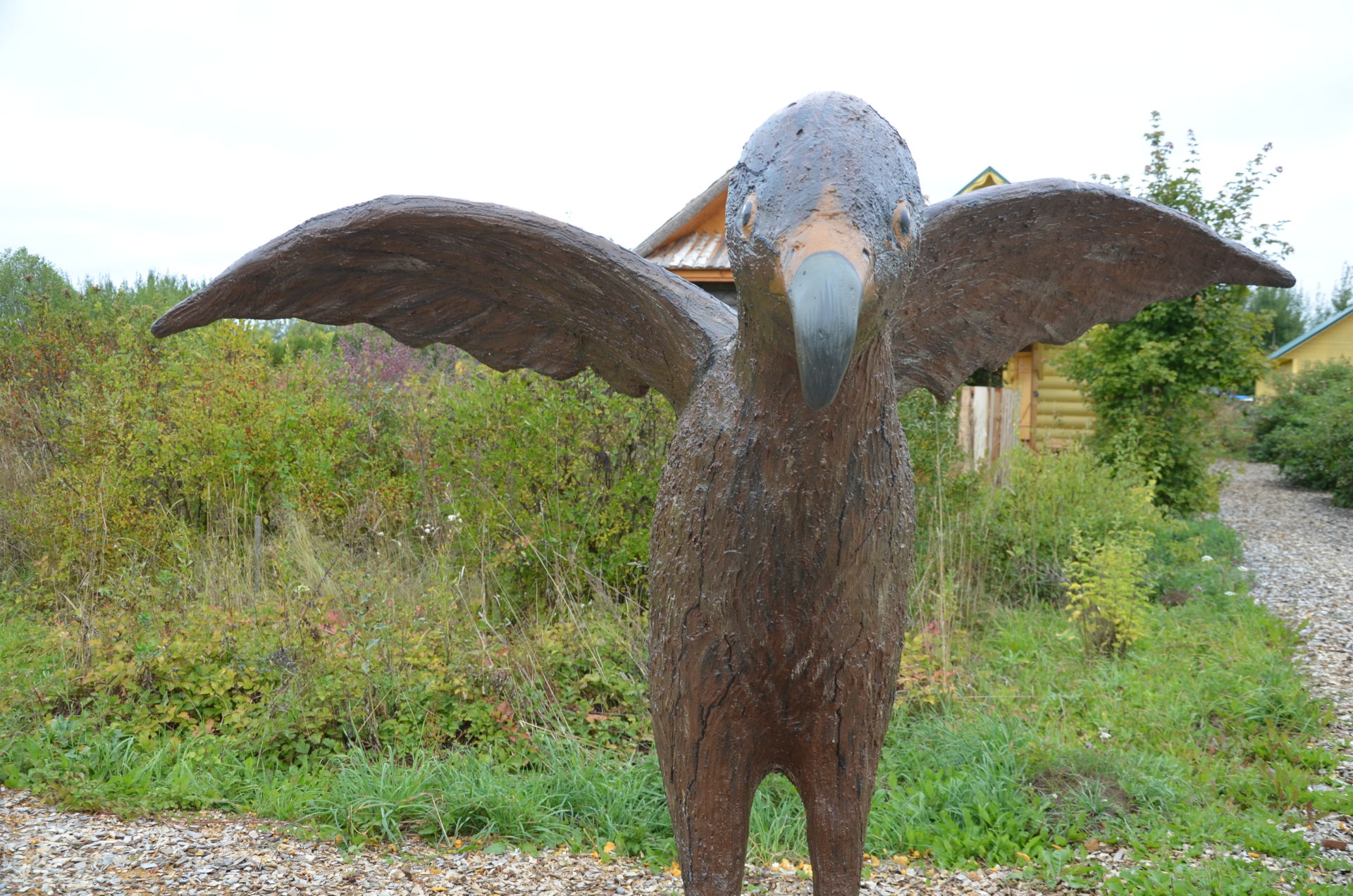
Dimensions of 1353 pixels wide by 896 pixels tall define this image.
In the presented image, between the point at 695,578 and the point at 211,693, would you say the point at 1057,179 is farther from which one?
the point at 211,693

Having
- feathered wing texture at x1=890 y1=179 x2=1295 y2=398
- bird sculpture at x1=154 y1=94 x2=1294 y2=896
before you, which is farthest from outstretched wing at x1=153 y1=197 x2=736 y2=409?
feathered wing texture at x1=890 y1=179 x2=1295 y2=398

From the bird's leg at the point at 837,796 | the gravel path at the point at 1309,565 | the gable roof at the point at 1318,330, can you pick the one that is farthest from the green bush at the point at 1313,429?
the bird's leg at the point at 837,796

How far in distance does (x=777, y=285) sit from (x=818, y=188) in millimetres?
148

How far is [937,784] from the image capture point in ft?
12.3

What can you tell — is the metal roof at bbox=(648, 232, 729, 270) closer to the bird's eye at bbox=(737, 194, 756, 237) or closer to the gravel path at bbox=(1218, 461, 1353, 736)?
the gravel path at bbox=(1218, 461, 1353, 736)

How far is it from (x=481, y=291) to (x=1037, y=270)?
129 cm

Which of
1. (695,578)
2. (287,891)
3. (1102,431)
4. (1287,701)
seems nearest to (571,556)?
(287,891)

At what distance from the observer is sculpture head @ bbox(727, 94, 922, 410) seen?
1.08 m

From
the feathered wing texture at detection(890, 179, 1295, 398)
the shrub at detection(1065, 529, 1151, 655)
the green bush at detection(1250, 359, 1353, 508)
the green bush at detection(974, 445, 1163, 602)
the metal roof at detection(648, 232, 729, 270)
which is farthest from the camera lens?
the green bush at detection(1250, 359, 1353, 508)

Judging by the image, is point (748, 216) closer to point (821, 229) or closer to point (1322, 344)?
point (821, 229)

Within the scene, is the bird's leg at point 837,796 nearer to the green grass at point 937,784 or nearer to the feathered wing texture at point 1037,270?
the feathered wing texture at point 1037,270

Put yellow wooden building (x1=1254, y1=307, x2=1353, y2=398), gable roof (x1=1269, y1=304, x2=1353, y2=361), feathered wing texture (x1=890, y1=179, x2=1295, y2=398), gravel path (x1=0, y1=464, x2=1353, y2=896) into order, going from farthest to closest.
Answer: yellow wooden building (x1=1254, y1=307, x2=1353, y2=398), gable roof (x1=1269, y1=304, x2=1353, y2=361), gravel path (x1=0, y1=464, x2=1353, y2=896), feathered wing texture (x1=890, y1=179, x2=1295, y2=398)

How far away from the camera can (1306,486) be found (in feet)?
52.7

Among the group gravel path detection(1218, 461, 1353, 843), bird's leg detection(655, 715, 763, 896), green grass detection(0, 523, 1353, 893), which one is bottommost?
green grass detection(0, 523, 1353, 893)
